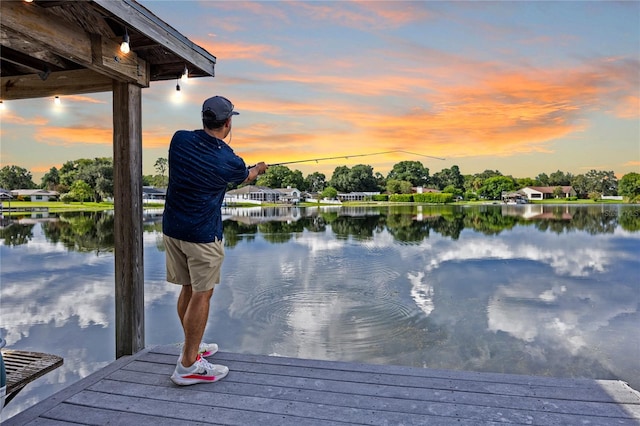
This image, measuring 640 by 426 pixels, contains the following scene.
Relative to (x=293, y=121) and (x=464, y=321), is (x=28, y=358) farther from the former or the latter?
(x=293, y=121)

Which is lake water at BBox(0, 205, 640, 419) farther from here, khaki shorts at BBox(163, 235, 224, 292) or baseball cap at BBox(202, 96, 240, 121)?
baseball cap at BBox(202, 96, 240, 121)

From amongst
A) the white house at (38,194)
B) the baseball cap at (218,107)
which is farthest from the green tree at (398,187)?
the baseball cap at (218,107)

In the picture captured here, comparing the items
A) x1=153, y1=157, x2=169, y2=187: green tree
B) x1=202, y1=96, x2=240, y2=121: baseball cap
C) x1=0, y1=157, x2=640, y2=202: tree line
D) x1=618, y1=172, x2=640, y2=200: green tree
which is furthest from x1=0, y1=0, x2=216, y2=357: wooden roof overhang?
x1=618, y1=172, x2=640, y2=200: green tree

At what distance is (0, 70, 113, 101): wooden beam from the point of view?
311 cm

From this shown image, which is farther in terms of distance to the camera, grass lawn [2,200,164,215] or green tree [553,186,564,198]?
green tree [553,186,564,198]

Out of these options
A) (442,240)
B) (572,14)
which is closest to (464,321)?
(442,240)

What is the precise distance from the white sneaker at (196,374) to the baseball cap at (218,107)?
56.0 inches

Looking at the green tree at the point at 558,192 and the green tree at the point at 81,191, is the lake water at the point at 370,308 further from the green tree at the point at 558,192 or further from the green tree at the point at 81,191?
the green tree at the point at 558,192

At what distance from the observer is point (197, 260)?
2400 millimetres

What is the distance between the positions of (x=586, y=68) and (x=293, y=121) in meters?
28.2

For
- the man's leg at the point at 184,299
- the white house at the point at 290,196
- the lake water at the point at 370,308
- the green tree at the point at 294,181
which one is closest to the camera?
the man's leg at the point at 184,299

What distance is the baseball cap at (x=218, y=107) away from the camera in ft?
7.88

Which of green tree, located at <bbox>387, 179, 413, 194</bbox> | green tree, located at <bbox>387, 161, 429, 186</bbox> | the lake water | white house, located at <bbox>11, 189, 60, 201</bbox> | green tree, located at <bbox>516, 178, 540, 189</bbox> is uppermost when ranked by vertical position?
green tree, located at <bbox>387, 161, 429, 186</bbox>

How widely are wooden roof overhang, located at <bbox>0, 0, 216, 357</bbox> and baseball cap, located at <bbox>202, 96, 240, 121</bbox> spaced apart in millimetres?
630
